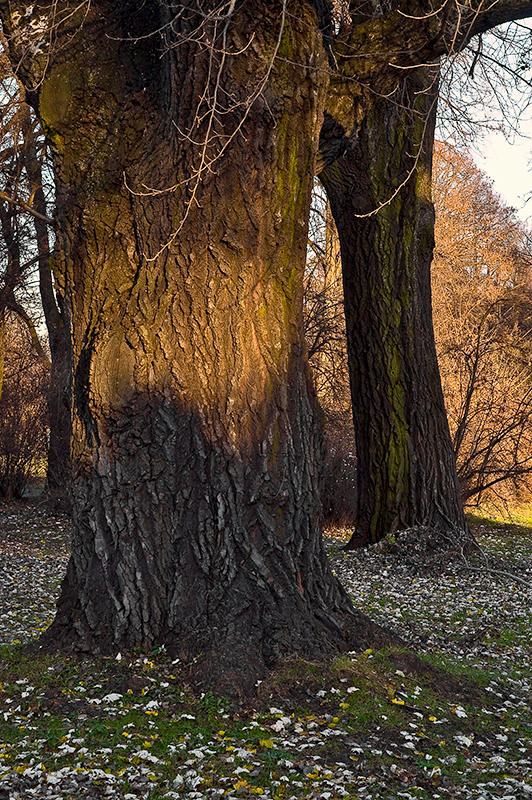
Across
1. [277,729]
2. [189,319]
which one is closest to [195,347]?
[189,319]

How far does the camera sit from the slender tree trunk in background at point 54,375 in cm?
1191

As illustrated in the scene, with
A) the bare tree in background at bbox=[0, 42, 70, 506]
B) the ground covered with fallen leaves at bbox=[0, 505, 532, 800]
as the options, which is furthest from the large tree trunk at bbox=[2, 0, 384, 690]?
the bare tree in background at bbox=[0, 42, 70, 506]

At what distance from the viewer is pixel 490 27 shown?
23.5ft

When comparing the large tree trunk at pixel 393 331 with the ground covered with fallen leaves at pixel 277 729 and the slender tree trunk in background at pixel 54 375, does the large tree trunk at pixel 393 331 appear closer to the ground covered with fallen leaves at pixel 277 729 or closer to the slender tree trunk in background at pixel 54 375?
the ground covered with fallen leaves at pixel 277 729

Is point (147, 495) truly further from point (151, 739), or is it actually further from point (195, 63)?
point (195, 63)

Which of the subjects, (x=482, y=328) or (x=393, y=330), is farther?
(x=482, y=328)

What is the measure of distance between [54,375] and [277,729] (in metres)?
9.16

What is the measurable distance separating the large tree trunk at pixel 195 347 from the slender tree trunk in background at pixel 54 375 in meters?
7.42

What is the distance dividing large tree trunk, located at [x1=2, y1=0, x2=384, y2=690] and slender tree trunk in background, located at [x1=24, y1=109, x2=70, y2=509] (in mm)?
7423

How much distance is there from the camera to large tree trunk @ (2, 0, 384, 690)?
14.1 ft

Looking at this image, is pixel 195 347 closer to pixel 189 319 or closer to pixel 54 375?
pixel 189 319

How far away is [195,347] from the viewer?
14.4ft

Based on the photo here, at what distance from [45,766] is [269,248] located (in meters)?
2.86

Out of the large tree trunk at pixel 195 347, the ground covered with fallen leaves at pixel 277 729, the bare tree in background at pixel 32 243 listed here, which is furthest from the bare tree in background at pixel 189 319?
the bare tree in background at pixel 32 243
